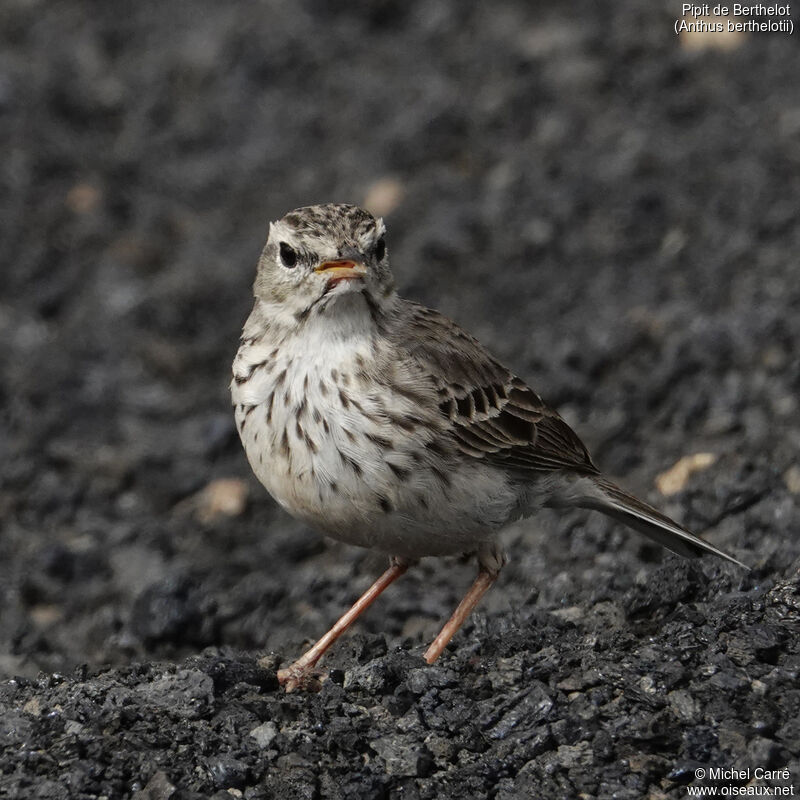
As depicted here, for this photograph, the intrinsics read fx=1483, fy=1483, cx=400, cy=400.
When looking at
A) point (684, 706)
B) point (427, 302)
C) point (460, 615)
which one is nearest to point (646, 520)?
point (460, 615)

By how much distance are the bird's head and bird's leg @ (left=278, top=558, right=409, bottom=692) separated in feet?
5.34

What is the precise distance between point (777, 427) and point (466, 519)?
3.01m

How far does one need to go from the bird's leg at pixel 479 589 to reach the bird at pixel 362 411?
25 mm

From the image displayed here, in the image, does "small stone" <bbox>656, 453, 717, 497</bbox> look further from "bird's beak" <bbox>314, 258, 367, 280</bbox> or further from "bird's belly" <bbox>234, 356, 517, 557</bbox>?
"bird's beak" <bbox>314, 258, 367, 280</bbox>

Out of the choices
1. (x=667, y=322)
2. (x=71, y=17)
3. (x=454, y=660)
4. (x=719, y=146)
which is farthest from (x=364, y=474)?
(x=71, y=17)

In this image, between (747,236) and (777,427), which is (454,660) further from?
(747,236)

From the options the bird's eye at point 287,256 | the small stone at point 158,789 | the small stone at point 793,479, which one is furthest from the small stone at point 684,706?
the small stone at point 793,479

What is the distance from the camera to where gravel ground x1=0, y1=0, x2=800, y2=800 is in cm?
599

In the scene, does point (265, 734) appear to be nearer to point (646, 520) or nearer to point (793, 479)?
point (646, 520)

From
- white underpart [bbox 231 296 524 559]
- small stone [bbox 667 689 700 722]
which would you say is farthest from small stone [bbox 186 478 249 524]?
small stone [bbox 667 689 700 722]

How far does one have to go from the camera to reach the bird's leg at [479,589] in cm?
738

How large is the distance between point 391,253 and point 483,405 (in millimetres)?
4982

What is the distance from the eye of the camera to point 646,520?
7.75 meters

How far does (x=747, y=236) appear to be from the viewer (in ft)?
37.2
